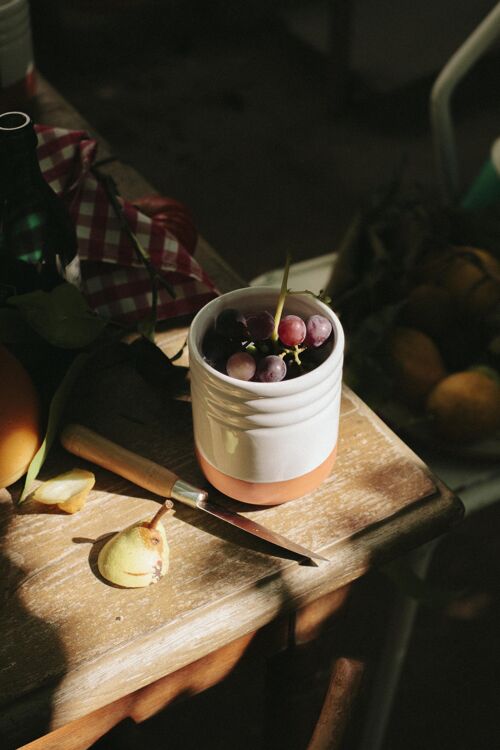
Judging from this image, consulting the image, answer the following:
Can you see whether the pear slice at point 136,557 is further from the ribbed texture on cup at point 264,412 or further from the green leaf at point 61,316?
the green leaf at point 61,316

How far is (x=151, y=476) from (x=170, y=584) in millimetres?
88

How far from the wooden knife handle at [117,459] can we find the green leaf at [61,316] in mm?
76

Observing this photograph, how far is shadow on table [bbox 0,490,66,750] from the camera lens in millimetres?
509

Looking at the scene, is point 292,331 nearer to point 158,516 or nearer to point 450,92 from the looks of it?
point 158,516

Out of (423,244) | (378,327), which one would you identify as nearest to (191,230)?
(378,327)

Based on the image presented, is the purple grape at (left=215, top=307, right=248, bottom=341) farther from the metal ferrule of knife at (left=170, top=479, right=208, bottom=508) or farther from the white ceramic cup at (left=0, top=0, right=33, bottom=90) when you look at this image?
the white ceramic cup at (left=0, top=0, right=33, bottom=90)

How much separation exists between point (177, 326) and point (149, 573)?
302 mm

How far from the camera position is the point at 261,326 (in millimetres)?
549

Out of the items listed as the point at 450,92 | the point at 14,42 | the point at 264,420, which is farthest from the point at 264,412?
the point at 450,92

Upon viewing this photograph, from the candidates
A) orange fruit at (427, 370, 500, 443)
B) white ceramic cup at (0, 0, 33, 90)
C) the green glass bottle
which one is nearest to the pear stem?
the green glass bottle

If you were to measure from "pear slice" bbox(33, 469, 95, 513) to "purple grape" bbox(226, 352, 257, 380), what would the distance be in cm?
16

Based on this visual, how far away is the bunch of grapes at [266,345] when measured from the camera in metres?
0.54

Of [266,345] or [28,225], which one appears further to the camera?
[28,225]

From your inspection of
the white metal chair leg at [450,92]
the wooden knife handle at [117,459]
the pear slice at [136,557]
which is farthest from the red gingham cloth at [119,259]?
the white metal chair leg at [450,92]
